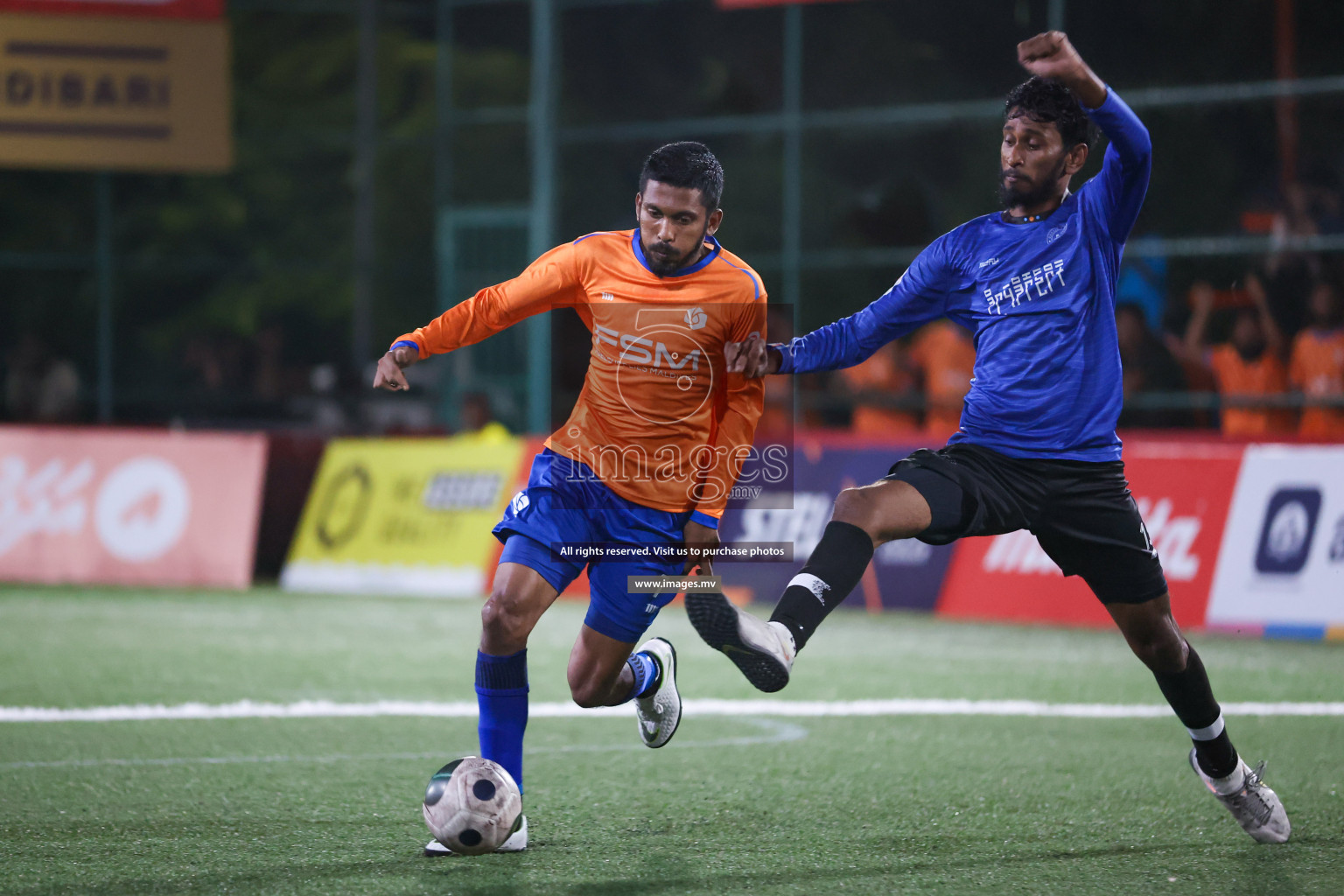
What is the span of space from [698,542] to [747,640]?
929mm

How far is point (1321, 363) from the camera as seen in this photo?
14.6 meters

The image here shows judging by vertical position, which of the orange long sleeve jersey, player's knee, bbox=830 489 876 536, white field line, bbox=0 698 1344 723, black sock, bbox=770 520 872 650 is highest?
the orange long sleeve jersey

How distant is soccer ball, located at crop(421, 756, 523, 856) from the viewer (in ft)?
17.3

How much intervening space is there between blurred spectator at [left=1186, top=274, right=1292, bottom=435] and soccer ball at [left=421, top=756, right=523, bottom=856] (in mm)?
10743

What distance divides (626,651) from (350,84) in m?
25.7

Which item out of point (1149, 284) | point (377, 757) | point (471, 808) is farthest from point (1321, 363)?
point (471, 808)

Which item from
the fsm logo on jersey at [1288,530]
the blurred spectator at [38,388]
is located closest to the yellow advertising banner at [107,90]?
the blurred spectator at [38,388]

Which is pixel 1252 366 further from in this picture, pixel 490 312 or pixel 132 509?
pixel 490 312

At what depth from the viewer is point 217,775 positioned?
685cm

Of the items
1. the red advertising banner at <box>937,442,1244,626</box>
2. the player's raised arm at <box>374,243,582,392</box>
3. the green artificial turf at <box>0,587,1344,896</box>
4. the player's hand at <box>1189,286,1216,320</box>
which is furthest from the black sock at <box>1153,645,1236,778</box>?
the player's hand at <box>1189,286,1216,320</box>

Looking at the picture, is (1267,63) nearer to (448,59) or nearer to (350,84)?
(448,59)

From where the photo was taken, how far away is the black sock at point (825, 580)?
526 centimetres

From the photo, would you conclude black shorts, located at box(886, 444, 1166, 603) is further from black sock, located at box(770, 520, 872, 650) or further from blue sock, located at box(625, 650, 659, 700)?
blue sock, located at box(625, 650, 659, 700)

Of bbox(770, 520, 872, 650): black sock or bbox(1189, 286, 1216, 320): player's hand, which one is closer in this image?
bbox(770, 520, 872, 650): black sock
